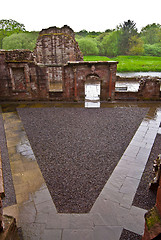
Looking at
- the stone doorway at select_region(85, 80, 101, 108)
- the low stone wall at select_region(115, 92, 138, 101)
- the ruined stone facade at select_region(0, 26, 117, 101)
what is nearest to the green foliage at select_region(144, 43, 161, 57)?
the stone doorway at select_region(85, 80, 101, 108)

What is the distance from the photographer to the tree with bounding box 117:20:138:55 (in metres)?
57.8

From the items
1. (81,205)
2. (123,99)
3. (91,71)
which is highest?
(91,71)

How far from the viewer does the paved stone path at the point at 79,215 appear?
4.33 m

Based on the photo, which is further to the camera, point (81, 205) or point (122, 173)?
point (122, 173)

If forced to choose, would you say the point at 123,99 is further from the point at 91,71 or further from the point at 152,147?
the point at 152,147

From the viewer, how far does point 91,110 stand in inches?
516

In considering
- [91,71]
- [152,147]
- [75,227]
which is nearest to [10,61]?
[91,71]

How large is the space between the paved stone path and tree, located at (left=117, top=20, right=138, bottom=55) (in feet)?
187

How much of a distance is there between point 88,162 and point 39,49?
62.3ft

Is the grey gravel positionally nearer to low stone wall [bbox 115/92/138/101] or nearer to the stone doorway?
the stone doorway

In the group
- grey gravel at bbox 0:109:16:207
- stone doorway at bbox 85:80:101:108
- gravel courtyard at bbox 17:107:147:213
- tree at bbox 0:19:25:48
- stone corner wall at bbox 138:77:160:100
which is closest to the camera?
grey gravel at bbox 0:109:16:207

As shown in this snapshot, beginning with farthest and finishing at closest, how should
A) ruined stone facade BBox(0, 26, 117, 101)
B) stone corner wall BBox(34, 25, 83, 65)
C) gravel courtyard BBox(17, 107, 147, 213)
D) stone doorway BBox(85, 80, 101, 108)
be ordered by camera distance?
stone corner wall BBox(34, 25, 83, 65)
stone doorway BBox(85, 80, 101, 108)
ruined stone facade BBox(0, 26, 117, 101)
gravel courtyard BBox(17, 107, 147, 213)

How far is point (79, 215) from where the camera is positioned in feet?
15.9

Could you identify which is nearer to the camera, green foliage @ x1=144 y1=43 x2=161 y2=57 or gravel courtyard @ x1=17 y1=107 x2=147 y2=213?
gravel courtyard @ x1=17 y1=107 x2=147 y2=213
